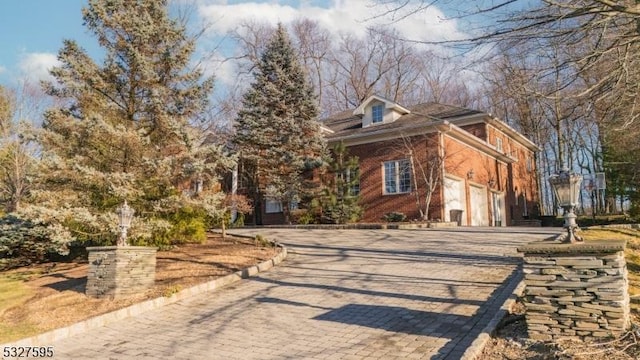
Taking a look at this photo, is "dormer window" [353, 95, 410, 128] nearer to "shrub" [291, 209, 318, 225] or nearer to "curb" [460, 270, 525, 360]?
"shrub" [291, 209, 318, 225]

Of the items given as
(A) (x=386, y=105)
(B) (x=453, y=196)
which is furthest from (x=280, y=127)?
(B) (x=453, y=196)

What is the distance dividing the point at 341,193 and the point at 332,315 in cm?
1492

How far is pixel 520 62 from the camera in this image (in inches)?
273

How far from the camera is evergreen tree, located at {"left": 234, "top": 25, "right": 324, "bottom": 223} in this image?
2188 centimetres

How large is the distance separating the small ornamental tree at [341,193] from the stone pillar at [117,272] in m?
13.0

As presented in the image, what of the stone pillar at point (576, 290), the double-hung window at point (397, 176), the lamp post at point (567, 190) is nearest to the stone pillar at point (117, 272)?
the stone pillar at point (576, 290)

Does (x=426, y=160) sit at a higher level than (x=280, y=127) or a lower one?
lower

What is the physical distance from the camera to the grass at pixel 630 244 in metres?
8.20

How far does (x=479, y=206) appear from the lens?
25031 mm

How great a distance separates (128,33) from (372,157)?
14118 mm

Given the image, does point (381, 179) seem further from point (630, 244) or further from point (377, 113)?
point (630, 244)

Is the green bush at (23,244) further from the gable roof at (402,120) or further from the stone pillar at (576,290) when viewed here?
the gable roof at (402,120)

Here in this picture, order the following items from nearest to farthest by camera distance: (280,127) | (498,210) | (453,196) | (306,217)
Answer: (306,217) → (280,127) → (453,196) → (498,210)

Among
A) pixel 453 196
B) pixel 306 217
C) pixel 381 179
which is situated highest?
pixel 381 179
